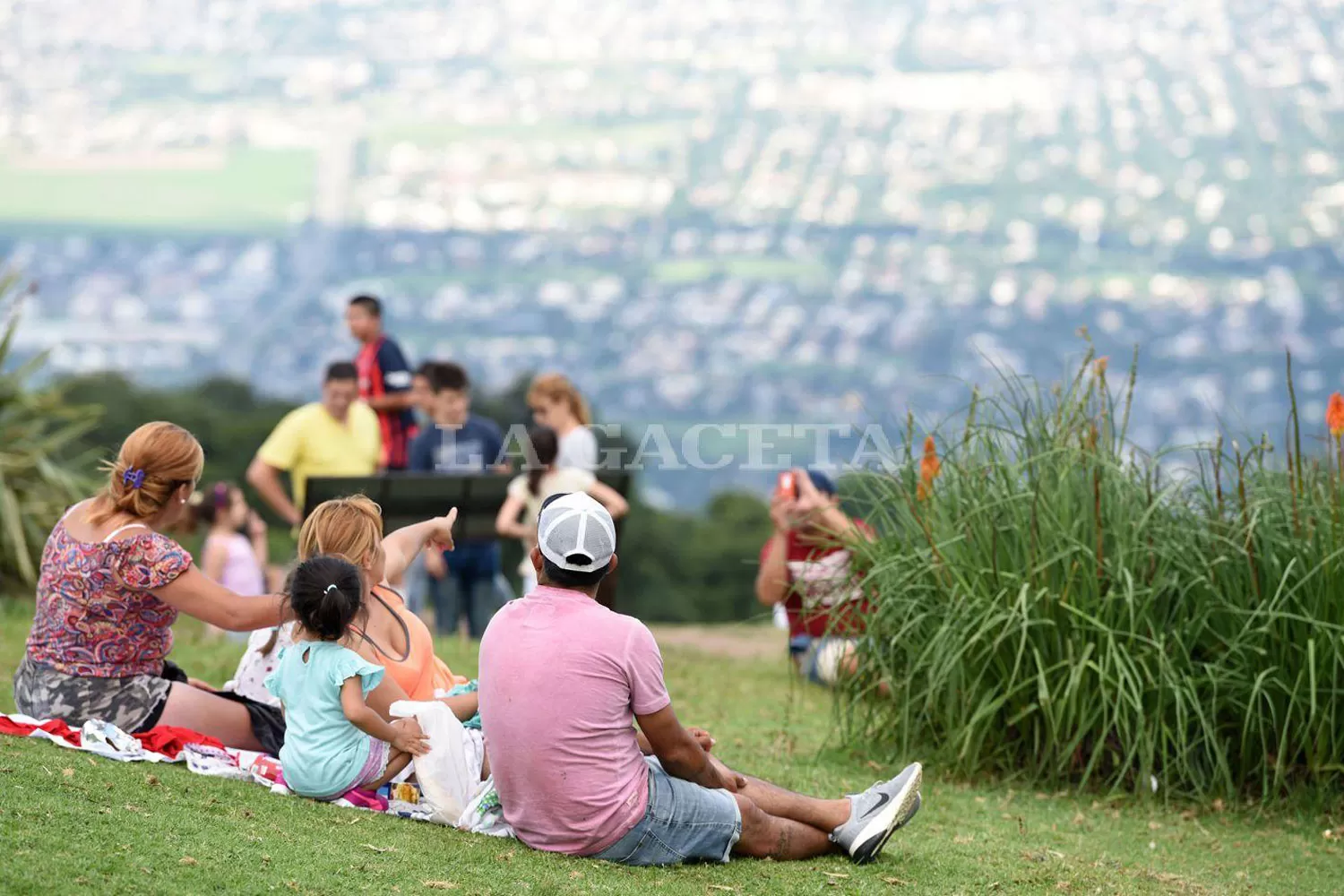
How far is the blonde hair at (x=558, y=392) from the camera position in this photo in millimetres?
7738

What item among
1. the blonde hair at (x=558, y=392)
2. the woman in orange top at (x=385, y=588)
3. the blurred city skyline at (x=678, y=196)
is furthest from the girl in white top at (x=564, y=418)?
the blurred city skyline at (x=678, y=196)

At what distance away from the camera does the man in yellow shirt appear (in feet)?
25.4

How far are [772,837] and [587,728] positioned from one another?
1.98ft

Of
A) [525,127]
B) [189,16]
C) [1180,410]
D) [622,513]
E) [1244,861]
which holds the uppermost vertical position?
[189,16]

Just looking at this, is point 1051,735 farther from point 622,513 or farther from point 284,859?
point 622,513

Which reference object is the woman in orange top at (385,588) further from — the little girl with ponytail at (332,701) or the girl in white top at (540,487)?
the girl in white top at (540,487)

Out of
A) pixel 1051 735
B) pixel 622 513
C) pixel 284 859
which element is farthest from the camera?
pixel 622 513

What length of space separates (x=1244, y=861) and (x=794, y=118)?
949 inches

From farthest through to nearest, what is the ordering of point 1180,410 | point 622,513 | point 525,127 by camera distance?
point 525,127
point 1180,410
point 622,513

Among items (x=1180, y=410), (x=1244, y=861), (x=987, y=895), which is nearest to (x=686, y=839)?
(x=987, y=895)

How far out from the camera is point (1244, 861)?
14.1 ft

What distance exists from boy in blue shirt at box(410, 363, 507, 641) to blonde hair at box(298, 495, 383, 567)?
3.86 metres

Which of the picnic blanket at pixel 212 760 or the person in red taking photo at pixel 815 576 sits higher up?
the person in red taking photo at pixel 815 576

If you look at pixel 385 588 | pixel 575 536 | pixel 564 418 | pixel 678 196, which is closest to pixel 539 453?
pixel 564 418
